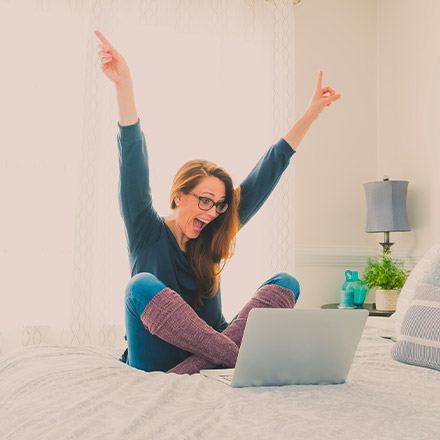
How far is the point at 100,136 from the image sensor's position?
8.93ft

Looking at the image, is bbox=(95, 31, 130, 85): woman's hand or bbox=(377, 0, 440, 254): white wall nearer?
bbox=(95, 31, 130, 85): woman's hand

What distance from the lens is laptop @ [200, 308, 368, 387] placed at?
3.22 feet

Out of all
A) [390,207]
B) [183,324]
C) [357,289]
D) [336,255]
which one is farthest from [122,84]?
[336,255]

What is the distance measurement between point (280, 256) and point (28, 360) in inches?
75.9

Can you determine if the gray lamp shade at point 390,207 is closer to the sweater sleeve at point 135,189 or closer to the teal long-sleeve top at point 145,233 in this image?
the teal long-sleeve top at point 145,233

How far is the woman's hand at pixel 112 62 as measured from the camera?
1432 mm

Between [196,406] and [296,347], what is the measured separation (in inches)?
10.1

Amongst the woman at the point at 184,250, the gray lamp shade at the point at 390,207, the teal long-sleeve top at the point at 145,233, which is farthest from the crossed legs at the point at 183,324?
the gray lamp shade at the point at 390,207

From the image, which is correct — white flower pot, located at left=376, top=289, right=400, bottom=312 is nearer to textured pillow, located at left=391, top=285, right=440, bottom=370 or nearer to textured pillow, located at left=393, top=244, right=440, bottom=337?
textured pillow, located at left=393, top=244, right=440, bottom=337

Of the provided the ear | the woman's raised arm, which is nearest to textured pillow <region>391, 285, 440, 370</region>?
the ear

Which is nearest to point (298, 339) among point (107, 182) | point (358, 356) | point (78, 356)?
point (358, 356)

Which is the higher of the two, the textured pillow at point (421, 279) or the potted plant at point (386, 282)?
the textured pillow at point (421, 279)

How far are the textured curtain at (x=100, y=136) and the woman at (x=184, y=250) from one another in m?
1.07

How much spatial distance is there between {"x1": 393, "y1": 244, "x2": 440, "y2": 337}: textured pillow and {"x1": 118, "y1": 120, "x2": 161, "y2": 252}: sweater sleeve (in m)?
0.85
